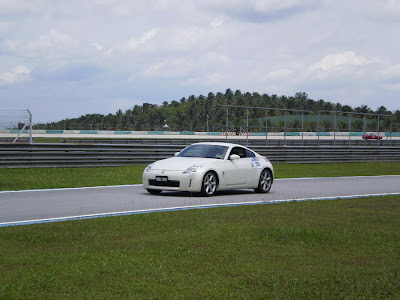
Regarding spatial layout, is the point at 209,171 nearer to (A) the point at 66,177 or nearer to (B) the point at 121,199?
(B) the point at 121,199

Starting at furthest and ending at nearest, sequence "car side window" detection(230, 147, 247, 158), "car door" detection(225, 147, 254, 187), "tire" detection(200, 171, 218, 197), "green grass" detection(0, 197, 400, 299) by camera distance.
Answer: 1. "car side window" detection(230, 147, 247, 158)
2. "car door" detection(225, 147, 254, 187)
3. "tire" detection(200, 171, 218, 197)
4. "green grass" detection(0, 197, 400, 299)

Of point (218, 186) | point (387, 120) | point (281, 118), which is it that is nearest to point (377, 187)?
point (218, 186)

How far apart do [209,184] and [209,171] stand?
0.30 m

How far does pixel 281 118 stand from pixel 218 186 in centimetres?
2194

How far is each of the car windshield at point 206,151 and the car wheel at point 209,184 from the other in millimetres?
684

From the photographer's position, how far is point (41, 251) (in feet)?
21.7

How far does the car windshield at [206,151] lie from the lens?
14.4m

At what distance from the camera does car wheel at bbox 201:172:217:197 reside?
13.6m

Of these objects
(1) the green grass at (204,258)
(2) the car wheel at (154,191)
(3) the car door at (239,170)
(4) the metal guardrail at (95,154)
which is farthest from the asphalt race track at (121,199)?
(4) the metal guardrail at (95,154)

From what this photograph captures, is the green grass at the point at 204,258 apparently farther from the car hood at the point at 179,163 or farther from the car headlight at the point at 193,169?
the car hood at the point at 179,163

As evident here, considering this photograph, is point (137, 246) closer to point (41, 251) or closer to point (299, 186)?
point (41, 251)

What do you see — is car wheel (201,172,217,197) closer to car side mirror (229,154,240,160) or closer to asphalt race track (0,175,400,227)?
asphalt race track (0,175,400,227)

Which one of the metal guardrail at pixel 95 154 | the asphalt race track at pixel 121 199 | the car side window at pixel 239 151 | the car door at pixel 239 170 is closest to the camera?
the asphalt race track at pixel 121 199

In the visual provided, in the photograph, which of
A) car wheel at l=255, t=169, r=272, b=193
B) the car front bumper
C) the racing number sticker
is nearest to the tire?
the car front bumper
